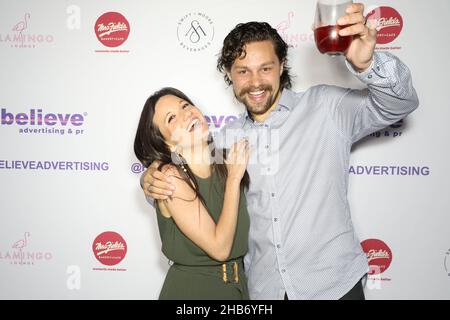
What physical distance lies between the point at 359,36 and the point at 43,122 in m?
1.57

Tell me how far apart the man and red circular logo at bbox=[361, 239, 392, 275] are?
546 millimetres

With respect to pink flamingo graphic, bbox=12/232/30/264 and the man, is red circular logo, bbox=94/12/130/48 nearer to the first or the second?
the man

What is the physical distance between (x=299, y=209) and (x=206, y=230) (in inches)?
12.2

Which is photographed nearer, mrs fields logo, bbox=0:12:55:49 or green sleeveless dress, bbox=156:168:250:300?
green sleeveless dress, bbox=156:168:250:300

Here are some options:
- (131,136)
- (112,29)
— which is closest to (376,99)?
(131,136)

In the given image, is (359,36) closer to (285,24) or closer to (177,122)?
(177,122)

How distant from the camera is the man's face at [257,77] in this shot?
139 centimetres

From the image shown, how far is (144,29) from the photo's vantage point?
188cm

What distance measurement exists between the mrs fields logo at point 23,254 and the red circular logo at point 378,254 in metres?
1.55

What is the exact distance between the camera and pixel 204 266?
1355 millimetres

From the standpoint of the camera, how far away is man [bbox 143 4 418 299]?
4.20ft

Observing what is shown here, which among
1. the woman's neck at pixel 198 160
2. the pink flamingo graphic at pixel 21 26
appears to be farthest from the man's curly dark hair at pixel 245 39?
the pink flamingo graphic at pixel 21 26

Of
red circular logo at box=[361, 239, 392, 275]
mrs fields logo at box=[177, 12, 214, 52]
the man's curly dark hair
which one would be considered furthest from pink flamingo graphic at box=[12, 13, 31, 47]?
red circular logo at box=[361, 239, 392, 275]

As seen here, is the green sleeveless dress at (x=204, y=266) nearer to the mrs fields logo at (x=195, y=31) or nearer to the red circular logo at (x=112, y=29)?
the mrs fields logo at (x=195, y=31)
